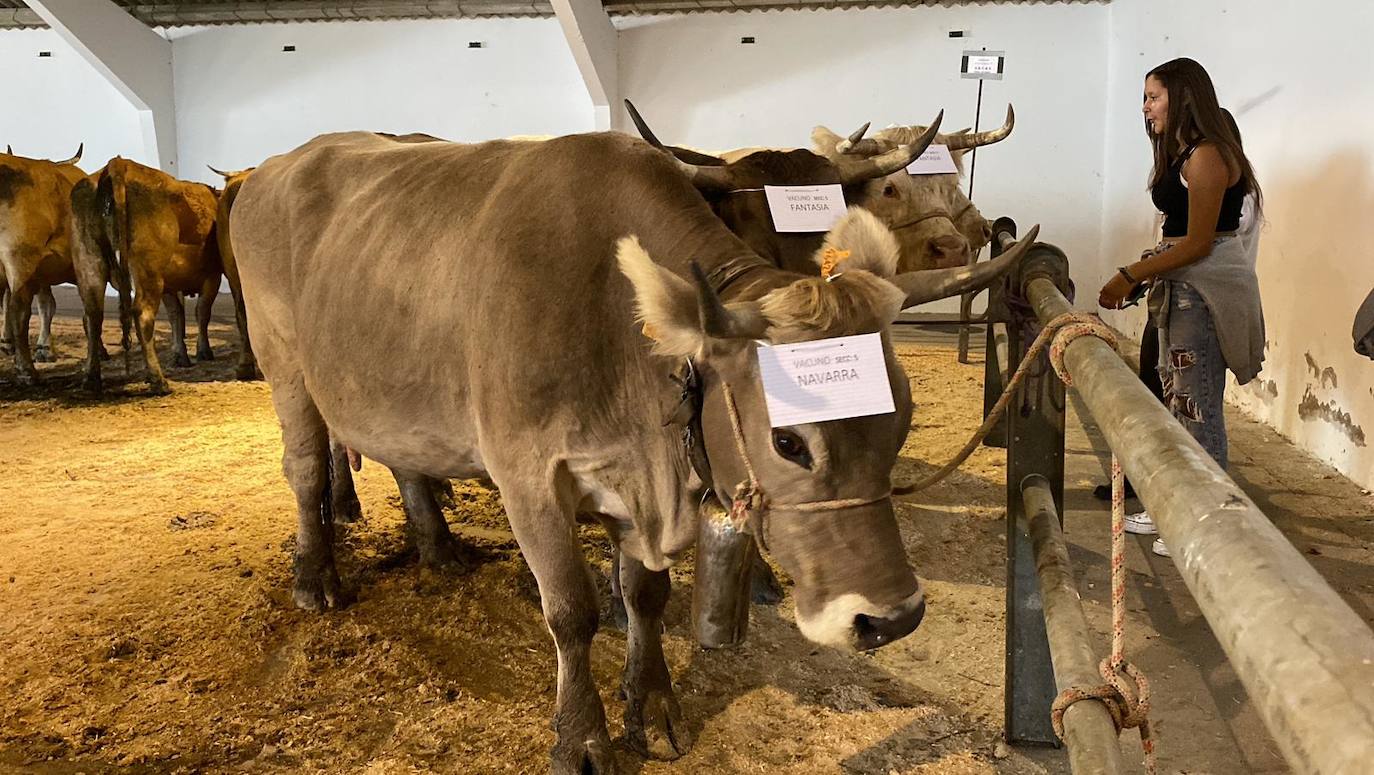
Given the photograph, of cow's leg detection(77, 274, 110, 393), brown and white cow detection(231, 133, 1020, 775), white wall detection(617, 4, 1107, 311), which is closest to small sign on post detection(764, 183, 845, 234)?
brown and white cow detection(231, 133, 1020, 775)

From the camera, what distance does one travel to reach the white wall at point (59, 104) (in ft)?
40.8

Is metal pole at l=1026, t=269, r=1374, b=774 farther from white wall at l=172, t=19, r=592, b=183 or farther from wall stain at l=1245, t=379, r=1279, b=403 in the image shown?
white wall at l=172, t=19, r=592, b=183

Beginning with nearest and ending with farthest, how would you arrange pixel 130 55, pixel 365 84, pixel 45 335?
pixel 45 335, pixel 130 55, pixel 365 84

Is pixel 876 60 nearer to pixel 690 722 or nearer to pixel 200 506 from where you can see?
pixel 200 506

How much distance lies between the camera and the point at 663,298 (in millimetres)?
1729

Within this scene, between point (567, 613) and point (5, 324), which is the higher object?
point (5, 324)

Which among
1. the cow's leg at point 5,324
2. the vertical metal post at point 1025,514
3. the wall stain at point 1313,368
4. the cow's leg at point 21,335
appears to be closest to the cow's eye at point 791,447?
the vertical metal post at point 1025,514

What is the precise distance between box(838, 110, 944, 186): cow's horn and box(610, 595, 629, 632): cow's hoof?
166cm

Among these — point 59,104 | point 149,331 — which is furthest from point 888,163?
point 59,104

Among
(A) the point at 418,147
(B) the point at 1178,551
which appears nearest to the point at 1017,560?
(B) the point at 1178,551

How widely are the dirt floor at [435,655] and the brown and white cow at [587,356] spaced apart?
38 centimetres

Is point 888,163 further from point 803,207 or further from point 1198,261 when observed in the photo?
point 1198,261

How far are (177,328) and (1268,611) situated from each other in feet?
30.7

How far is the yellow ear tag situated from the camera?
202 centimetres
